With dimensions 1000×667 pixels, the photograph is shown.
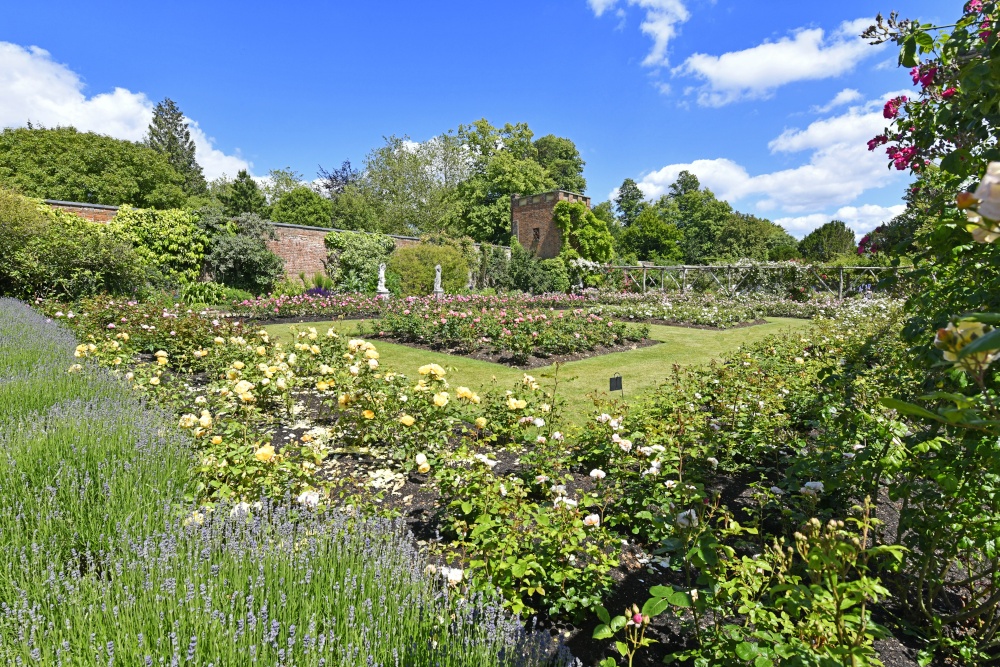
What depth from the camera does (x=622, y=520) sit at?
2.64 metres

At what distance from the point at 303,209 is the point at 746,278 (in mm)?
23741

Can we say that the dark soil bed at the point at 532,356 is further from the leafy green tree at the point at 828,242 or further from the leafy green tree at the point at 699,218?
the leafy green tree at the point at 699,218

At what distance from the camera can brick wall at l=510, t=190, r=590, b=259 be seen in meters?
26.8

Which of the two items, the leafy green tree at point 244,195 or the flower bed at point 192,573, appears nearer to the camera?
the flower bed at point 192,573

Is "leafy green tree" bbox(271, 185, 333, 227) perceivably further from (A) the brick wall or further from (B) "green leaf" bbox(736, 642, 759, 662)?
(B) "green leaf" bbox(736, 642, 759, 662)

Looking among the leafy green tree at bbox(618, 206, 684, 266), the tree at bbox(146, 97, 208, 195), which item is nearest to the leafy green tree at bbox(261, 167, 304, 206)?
the tree at bbox(146, 97, 208, 195)

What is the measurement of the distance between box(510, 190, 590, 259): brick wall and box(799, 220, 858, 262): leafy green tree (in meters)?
18.8

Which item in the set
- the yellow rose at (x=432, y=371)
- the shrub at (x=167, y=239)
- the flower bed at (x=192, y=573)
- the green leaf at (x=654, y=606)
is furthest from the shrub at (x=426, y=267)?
the green leaf at (x=654, y=606)

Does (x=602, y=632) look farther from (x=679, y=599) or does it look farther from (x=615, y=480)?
(x=615, y=480)

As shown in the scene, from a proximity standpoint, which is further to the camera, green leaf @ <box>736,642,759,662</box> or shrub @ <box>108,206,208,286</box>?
shrub @ <box>108,206,208,286</box>

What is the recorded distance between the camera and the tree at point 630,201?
49.8 meters

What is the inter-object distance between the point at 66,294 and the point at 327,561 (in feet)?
42.4

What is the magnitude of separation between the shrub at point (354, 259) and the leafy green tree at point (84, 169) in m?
13.0

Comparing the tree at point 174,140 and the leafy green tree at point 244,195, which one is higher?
the tree at point 174,140
